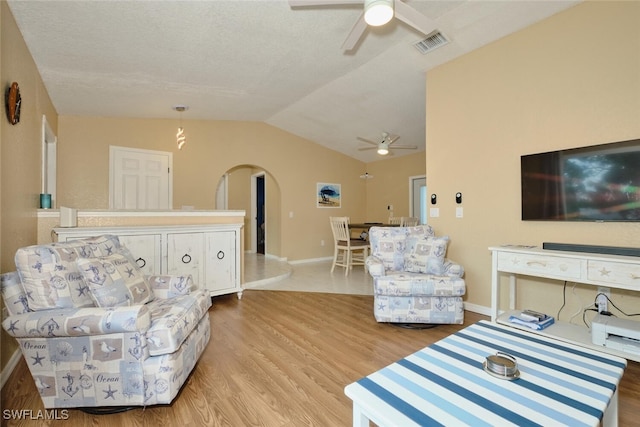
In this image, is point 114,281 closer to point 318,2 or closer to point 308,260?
point 318,2

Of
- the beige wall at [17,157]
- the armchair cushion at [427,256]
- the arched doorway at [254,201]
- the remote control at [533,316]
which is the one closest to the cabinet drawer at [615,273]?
the remote control at [533,316]

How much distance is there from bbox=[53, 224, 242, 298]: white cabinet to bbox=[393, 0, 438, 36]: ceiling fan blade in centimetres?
273

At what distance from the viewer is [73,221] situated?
2.66m

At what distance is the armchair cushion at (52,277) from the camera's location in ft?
5.05

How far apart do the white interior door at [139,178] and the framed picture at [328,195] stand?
2.97m

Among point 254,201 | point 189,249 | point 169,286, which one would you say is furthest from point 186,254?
point 254,201

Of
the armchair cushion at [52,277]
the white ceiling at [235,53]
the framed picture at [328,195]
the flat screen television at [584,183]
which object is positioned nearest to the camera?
the armchair cushion at [52,277]

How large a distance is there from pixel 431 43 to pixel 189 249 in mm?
3383

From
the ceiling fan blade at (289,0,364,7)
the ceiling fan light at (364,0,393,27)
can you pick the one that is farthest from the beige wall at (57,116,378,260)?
the ceiling fan light at (364,0,393,27)

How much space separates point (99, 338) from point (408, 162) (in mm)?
6082

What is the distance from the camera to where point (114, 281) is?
1785mm

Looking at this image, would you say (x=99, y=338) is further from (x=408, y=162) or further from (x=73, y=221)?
(x=408, y=162)

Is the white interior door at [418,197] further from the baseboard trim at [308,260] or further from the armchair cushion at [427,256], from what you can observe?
the armchair cushion at [427,256]

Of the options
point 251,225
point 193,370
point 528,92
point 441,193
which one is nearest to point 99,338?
point 193,370
